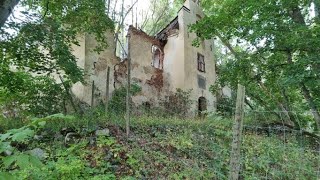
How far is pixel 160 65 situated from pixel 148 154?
11.9 m

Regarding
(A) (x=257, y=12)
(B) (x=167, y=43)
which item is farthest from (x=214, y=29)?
(B) (x=167, y=43)

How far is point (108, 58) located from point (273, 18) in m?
7.76

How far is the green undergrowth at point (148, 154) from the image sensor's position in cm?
561

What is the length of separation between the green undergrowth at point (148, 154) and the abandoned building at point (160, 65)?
4880 millimetres

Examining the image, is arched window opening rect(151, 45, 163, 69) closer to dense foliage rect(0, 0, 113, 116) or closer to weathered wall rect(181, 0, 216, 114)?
weathered wall rect(181, 0, 216, 114)

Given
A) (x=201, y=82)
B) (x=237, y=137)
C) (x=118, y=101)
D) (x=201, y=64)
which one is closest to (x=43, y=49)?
(x=118, y=101)

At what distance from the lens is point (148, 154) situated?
22.1 ft

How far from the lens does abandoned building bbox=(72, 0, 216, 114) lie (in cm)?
1296

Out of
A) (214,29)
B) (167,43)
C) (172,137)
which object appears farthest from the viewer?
(167,43)

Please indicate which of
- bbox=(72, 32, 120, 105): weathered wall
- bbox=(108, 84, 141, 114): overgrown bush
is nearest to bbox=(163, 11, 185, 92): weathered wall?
bbox=(108, 84, 141, 114): overgrown bush

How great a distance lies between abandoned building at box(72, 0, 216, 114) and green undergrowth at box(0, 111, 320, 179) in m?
4.88

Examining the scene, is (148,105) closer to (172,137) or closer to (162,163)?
(172,137)

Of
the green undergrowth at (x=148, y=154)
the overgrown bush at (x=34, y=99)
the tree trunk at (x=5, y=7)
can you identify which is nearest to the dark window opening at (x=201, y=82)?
the green undergrowth at (x=148, y=154)

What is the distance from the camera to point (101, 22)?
8859 millimetres
